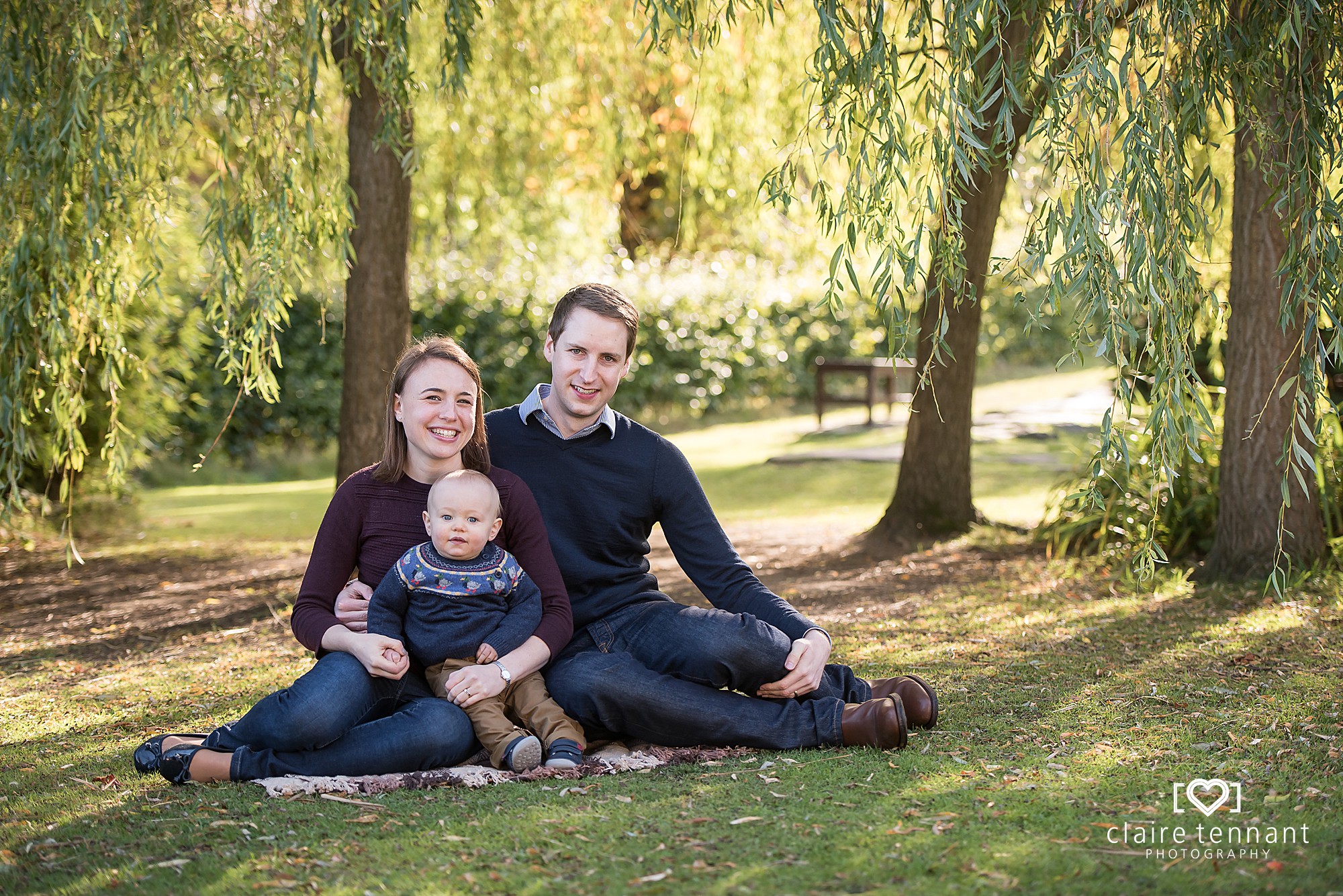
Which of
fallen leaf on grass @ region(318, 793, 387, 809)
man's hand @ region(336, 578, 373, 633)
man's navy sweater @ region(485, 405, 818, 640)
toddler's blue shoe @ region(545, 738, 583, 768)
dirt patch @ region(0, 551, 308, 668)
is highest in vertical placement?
man's navy sweater @ region(485, 405, 818, 640)

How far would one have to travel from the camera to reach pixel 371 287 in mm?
5707

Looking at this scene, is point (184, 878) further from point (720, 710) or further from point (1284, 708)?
point (1284, 708)

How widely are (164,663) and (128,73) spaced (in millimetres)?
2151

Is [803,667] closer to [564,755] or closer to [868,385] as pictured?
[564,755]

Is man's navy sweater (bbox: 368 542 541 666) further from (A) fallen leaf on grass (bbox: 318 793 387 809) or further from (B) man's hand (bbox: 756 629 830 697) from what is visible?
(B) man's hand (bbox: 756 629 830 697)

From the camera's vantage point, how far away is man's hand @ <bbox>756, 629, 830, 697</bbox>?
121 inches

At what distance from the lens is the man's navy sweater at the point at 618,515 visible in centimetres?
327

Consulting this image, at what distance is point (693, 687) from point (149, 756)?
1352 millimetres

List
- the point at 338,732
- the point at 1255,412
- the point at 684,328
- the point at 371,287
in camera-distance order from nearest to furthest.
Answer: the point at 338,732 < the point at 1255,412 < the point at 371,287 < the point at 684,328

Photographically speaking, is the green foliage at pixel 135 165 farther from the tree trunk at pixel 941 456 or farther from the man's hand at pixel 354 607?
the tree trunk at pixel 941 456

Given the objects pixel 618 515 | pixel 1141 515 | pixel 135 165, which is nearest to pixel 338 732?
pixel 618 515

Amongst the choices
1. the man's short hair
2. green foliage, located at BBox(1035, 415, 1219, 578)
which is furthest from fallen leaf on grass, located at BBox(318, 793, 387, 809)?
green foliage, located at BBox(1035, 415, 1219, 578)

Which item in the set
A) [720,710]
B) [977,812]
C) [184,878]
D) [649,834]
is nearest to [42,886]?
[184,878]

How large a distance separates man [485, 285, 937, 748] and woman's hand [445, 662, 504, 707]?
0.21m
